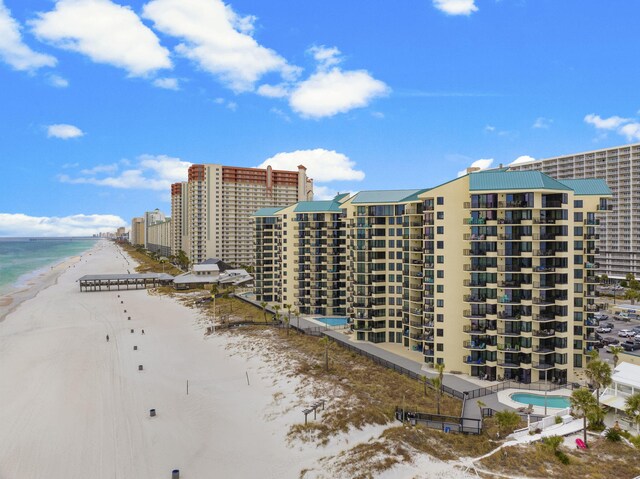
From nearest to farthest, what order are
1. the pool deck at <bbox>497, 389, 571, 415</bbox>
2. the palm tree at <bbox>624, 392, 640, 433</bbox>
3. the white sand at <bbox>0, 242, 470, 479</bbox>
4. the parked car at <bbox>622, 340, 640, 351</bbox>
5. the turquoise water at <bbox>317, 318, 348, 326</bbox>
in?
1. the white sand at <bbox>0, 242, 470, 479</bbox>
2. the palm tree at <bbox>624, 392, 640, 433</bbox>
3. the pool deck at <bbox>497, 389, 571, 415</bbox>
4. the parked car at <bbox>622, 340, 640, 351</bbox>
5. the turquoise water at <bbox>317, 318, 348, 326</bbox>

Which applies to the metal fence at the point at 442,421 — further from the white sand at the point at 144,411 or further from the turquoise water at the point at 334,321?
the turquoise water at the point at 334,321

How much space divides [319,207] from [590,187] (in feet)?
158

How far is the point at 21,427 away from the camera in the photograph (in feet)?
125

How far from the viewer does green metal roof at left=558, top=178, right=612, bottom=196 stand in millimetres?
50750

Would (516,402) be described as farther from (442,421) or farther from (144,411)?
(144,411)

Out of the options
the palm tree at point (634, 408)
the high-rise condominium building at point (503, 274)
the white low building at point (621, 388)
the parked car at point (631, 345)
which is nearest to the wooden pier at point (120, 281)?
the high-rise condominium building at point (503, 274)

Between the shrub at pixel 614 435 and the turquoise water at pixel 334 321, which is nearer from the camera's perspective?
the shrub at pixel 614 435

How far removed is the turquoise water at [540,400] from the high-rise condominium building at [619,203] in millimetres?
98462

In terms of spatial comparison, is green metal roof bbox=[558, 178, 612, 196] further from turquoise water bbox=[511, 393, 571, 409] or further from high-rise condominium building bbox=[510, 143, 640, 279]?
high-rise condominium building bbox=[510, 143, 640, 279]

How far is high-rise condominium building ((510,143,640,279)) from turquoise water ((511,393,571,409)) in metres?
98.5

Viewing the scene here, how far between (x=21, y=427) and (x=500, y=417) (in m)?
44.4

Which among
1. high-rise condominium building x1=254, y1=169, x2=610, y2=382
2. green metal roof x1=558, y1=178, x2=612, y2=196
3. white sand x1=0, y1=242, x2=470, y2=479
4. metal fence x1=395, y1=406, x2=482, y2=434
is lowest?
white sand x1=0, y1=242, x2=470, y2=479

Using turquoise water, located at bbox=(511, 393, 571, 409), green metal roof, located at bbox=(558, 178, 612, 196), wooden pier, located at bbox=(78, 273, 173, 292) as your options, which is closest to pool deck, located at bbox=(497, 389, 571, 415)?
turquoise water, located at bbox=(511, 393, 571, 409)

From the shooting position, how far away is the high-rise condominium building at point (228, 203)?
537 feet
